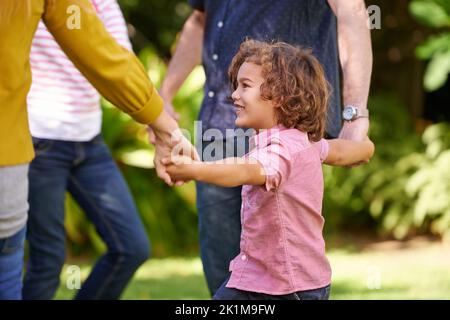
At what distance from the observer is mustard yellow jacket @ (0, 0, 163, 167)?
2.61 meters

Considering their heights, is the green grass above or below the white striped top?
below

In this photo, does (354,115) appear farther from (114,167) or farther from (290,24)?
(114,167)

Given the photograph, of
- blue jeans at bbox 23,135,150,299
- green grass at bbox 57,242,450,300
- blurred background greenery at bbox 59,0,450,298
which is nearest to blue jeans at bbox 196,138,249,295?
blue jeans at bbox 23,135,150,299

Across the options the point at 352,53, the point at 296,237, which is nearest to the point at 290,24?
the point at 352,53

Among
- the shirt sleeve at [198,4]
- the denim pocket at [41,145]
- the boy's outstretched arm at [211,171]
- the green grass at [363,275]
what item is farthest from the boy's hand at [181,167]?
the green grass at [363,275]

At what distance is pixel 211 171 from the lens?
7.89 feet

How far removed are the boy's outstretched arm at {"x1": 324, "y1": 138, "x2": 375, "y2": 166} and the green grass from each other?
1533mm

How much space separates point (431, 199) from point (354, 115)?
503cm

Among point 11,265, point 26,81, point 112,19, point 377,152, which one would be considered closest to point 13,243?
point 11,265

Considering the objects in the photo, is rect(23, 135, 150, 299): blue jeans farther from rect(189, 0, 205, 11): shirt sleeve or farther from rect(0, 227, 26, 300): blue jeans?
rect(0, 227, 26, 300): blue jeans

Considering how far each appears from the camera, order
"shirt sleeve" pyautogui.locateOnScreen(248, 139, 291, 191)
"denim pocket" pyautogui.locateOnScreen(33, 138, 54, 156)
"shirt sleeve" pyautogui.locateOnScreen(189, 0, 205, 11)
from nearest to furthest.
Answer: "shirt sleeve" pyautogui.locateOnScreen(248, 139, 291, 191)
"shirt sleeve" pyautogui.locateOnScreen(189, 0, 205, 11)
"denim pocket" pyautogui.locateOnScreen(33, 138, 54, 156)

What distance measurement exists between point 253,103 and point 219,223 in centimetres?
79

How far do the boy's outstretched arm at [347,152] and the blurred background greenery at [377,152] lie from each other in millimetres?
3174

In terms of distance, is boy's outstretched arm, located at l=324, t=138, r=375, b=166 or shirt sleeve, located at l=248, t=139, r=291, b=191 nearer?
shirt sleeve, located at l=248, t=139, r=291, b=191
